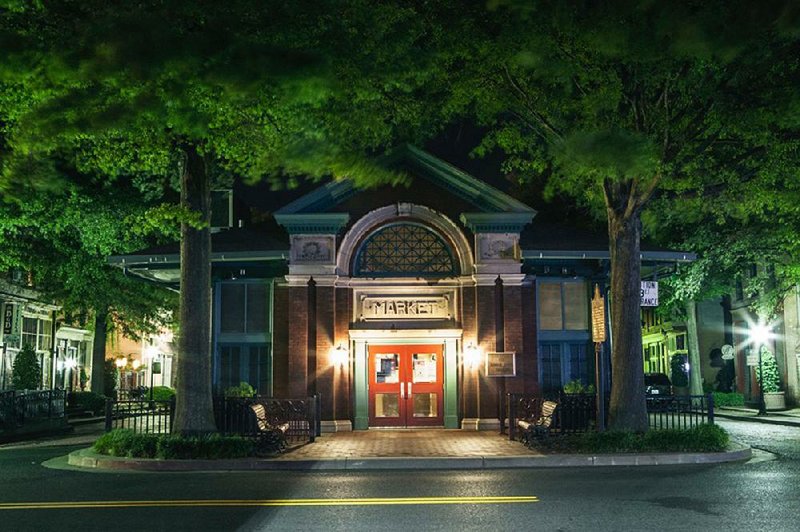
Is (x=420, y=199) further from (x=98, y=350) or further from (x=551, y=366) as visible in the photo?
(x=98, y=350)

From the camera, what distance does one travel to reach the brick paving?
56.5 ft

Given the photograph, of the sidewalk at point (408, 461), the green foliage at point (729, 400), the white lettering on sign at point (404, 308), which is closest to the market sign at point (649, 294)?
the sidewalk at point (408, 461)

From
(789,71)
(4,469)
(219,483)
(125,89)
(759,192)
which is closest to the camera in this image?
(219,483)

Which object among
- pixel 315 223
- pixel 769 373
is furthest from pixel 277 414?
pixel 769 373

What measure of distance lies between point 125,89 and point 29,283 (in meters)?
31.4

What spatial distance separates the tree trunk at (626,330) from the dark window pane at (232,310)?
11680 mm

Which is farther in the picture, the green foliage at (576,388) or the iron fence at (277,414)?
the green foliage at (576,388)

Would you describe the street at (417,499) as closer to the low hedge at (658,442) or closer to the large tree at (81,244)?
the low hedge at (658,442)

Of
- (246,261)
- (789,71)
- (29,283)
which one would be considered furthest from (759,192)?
(29,283)

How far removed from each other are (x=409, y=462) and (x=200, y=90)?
813cm

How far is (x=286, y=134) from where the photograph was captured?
59.6 ft

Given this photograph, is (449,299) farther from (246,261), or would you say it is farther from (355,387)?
(246,261)

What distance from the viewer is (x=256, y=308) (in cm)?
2523

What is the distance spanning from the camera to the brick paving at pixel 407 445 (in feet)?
56.5
